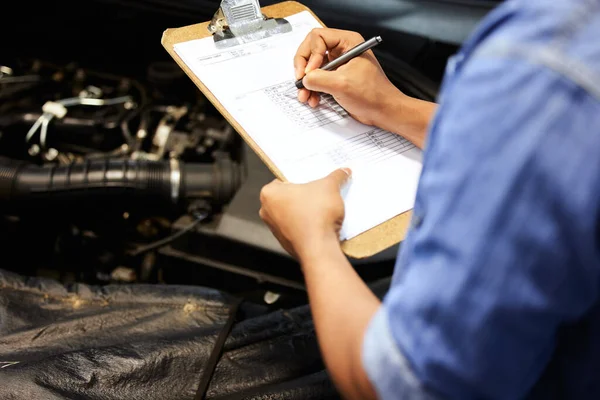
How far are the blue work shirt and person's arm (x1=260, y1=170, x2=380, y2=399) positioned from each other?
0.08 metres

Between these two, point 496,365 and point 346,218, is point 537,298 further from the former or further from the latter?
point 346,218

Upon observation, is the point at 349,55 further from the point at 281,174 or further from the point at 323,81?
the point at 281,174

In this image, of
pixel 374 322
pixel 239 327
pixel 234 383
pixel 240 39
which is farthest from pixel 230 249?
pixel 374 322

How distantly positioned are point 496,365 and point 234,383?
1.63 feet

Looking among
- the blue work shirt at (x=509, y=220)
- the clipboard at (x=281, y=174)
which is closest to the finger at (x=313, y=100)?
the clipboard at (x=281, y=174)

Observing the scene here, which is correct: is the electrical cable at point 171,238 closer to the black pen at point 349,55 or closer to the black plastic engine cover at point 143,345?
the black plastic engine cover at point 143,345

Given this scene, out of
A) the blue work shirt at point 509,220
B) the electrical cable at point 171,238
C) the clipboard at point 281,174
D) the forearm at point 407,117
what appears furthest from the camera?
the electrical cable at point 171,238

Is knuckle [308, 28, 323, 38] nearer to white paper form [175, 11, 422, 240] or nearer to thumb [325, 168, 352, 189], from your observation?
white paper form [175, 11, 422, 240]

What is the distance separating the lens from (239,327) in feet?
2.70

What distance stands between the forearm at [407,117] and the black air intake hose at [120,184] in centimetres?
44

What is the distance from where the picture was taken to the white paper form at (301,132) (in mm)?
601

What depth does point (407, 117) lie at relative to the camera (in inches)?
26.6

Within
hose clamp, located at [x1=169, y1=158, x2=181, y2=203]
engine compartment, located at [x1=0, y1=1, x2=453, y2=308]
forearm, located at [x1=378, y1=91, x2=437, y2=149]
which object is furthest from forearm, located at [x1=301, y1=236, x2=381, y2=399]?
hose clamp, located at [x1=169, y1=158, x2=181, y2=203]

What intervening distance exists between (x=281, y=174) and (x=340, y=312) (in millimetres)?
207
